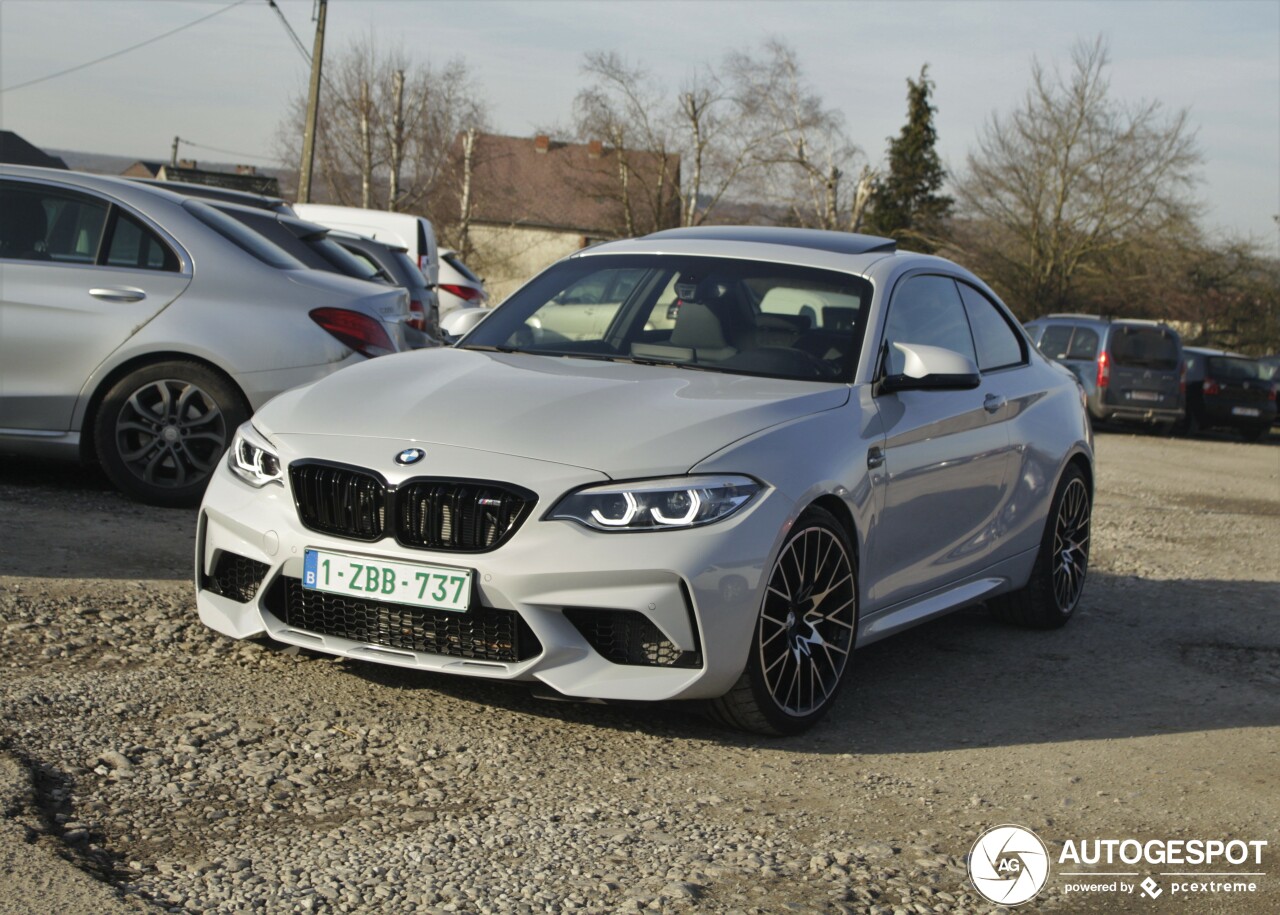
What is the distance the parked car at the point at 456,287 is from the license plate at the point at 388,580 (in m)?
15.1

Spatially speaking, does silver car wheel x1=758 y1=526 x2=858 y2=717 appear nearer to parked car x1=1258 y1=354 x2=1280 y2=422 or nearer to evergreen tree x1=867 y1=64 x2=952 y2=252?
parked car x1=1258 y1=354 x2=1280 y2=422

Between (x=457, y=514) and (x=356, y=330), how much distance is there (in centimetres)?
364

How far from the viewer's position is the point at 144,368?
7.35 meters

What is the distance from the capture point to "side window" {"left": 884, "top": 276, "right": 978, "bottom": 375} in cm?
559

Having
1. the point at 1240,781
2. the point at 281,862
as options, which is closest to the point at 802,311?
the point at 1240,781

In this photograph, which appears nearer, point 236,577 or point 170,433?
point 236,577

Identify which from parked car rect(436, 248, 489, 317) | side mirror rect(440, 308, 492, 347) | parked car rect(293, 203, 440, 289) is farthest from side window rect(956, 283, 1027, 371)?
parked car rect(436, 248, 489, 317)

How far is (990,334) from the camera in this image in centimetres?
662

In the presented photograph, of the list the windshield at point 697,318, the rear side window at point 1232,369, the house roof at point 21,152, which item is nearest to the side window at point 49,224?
the windshield at point 697,318

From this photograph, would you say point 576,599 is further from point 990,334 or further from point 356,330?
point 356,330

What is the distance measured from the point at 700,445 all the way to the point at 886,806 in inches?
45.7

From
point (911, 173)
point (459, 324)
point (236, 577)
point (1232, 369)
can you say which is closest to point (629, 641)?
point (236, 577)

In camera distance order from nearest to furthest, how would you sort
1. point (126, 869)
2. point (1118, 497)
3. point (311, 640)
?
point (126, 869) < point (311, 640) < point (1118, 497)

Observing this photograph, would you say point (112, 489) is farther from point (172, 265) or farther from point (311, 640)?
point (311, 640)
